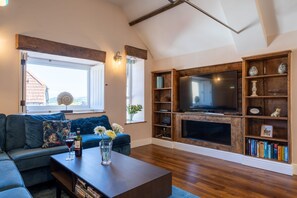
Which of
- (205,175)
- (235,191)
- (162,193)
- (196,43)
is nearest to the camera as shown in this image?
(162,193)

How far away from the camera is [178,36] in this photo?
425cm

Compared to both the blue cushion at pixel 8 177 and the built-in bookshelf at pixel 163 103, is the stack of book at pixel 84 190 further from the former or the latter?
the built-in bookshelf at pixel 163 103

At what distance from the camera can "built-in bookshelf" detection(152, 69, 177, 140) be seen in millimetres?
4645

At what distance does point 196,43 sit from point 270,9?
4.79ft

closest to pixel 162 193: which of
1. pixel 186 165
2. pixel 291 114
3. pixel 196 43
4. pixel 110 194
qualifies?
pixel 110 194

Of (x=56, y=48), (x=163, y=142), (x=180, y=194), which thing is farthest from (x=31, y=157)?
(x=163, y=142)

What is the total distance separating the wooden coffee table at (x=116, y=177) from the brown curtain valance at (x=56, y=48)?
6.60 ft

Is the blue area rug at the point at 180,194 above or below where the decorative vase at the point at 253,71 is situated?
below

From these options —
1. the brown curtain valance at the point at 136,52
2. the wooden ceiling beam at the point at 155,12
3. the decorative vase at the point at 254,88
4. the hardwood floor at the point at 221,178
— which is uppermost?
the wooden ceiling beam at the point at 155,12

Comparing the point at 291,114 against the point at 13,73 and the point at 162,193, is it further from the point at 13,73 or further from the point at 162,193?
the point at 13,73

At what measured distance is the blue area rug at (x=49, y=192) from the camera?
2.25 m

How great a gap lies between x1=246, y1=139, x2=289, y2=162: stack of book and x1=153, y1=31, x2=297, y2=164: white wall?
14 cm

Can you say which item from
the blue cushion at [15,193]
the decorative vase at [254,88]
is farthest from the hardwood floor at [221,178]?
the blue cushion at [15,193]

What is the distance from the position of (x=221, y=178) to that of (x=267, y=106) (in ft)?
5.14
